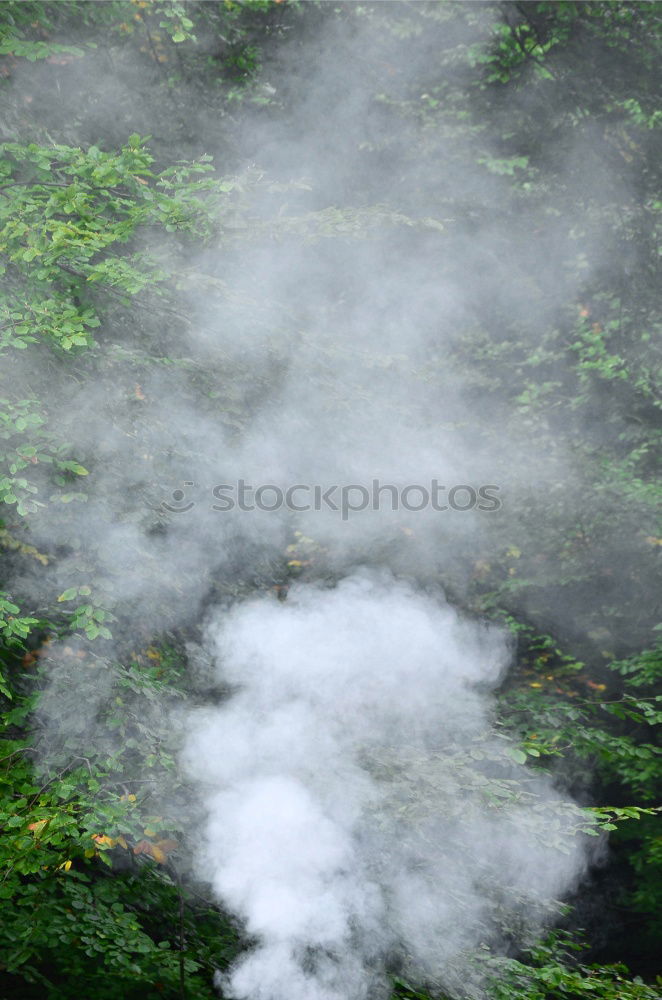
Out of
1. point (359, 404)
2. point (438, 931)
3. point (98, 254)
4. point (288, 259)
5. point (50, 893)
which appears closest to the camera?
point (50, 893)

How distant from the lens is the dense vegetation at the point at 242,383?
2873 millimetres

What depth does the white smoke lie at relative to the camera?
115 inches

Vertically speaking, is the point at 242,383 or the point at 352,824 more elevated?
the point at 242,383

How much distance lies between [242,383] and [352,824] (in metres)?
2.90

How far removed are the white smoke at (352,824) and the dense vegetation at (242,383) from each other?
176 mm

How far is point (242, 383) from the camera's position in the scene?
489cm

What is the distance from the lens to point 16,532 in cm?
357

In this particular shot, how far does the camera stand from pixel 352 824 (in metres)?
3.21

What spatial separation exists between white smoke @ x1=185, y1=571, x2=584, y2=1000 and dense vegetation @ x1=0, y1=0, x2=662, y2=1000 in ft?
0.58

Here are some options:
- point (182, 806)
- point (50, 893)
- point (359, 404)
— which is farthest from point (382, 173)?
point (50, 893)

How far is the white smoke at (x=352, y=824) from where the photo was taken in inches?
115

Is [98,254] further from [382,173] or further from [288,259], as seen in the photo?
[382,173]

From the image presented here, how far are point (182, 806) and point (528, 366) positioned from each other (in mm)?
5124

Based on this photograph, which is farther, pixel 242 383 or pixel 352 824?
pixel 242 383
